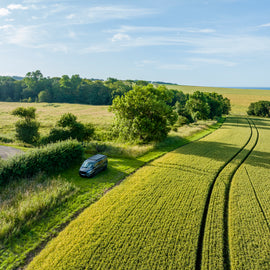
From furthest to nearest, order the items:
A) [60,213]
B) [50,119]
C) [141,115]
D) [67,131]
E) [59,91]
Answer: [59,91] < [50,119] < [141,115] < [67,131] < [60,213]

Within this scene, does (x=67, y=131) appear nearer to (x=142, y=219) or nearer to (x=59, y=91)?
(x=142, y=219)

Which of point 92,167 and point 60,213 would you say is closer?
point 60,213

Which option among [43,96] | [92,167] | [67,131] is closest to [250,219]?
[92,167]

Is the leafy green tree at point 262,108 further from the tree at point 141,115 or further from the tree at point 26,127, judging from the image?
the tree at point 26,127

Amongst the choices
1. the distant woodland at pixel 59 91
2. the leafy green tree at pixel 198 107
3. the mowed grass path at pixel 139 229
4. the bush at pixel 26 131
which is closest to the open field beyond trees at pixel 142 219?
the mowed grass path at pixel 139 229

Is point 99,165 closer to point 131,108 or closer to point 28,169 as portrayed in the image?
point 28,169

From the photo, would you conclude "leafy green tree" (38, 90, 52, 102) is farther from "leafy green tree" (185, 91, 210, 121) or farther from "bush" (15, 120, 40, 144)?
"bush" (15, 120, 40, 144)
